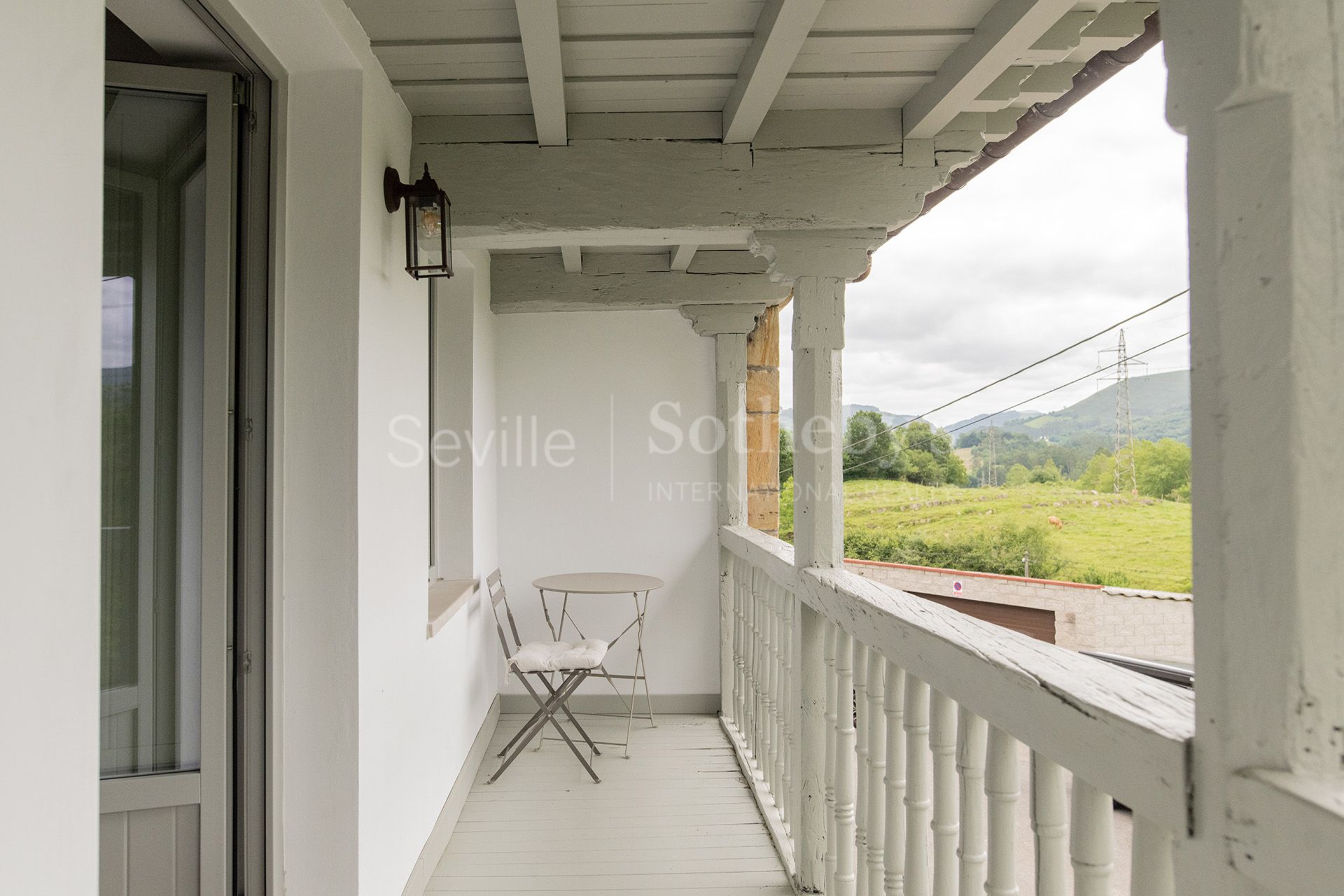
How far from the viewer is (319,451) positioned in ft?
6.82

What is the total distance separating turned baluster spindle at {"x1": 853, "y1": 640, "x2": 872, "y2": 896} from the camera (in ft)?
7.11

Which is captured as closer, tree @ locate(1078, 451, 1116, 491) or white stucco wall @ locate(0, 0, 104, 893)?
white stucco wall @ locate(0, 0, 104, 893)

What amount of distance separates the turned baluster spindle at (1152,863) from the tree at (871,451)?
526 inches

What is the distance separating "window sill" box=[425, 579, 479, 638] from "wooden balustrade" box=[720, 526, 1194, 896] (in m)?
1.37

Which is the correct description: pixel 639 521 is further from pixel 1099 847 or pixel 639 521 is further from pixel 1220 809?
pixel 1220 809

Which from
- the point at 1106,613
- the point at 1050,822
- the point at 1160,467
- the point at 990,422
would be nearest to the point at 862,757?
the point at 1050,822

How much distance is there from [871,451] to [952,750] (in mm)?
13030

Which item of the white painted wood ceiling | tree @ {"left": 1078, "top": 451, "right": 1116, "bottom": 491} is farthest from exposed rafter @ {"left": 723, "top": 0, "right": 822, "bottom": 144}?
tree @ {"left": 1078, "top": 451, "right": 1116, "bottom": 491}

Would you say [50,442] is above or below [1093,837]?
above

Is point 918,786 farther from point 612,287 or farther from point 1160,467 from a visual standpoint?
point 1160,467

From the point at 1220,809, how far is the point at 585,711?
14.4 ft

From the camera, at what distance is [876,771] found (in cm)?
214

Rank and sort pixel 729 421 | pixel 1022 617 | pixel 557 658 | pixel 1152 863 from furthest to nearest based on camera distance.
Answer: pixel 1022 617
pixel 729 421
pixel 557 658
pixel 1152 863

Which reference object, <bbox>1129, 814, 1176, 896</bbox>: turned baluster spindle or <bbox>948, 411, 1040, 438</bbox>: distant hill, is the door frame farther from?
<bbox>948, 411, 1040, 438</bbox>: distant hill
